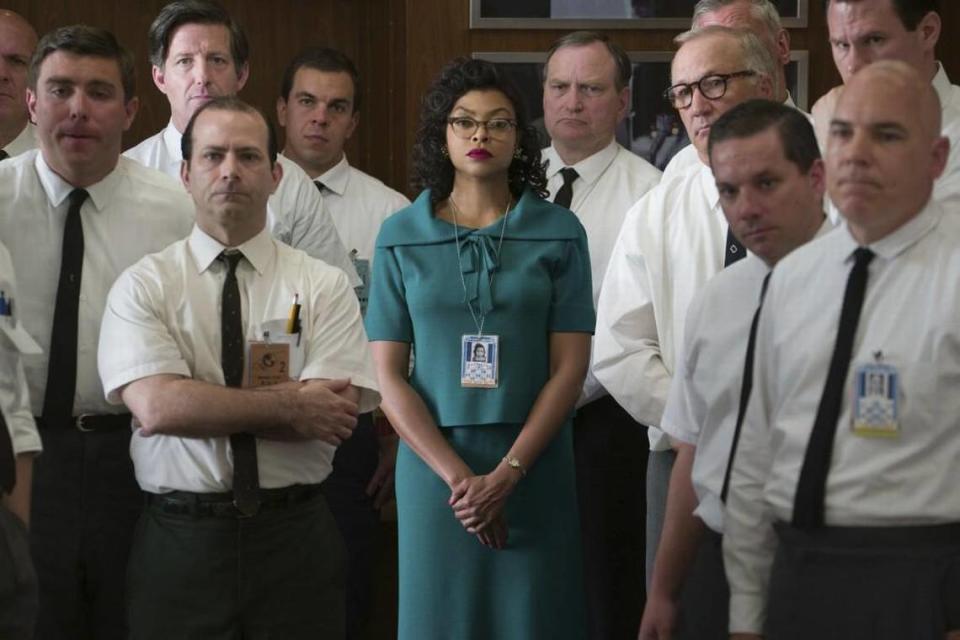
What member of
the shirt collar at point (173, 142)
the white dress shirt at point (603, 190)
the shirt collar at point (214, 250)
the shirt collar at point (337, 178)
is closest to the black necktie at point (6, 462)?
the shirt collar at point (214, 250)

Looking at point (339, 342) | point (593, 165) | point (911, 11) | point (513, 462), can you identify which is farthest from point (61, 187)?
point (911, 11)

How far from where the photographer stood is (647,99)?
5785 mm

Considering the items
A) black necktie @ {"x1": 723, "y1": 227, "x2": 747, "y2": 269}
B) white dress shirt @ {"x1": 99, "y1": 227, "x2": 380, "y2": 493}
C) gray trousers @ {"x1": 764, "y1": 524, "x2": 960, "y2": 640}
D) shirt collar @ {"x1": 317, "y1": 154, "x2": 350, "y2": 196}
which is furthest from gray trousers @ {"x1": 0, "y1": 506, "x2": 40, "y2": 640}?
shirt collar @ {"x1": 317, "y1": 154, "x2": 350, "y2": 196}

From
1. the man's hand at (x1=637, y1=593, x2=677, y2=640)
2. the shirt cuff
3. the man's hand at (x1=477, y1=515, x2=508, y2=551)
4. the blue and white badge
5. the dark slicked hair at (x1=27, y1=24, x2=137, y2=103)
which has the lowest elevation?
the man's hand at (x1=637, y1=593, x2=677, y2=640)

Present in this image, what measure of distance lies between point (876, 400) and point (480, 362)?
151 cm

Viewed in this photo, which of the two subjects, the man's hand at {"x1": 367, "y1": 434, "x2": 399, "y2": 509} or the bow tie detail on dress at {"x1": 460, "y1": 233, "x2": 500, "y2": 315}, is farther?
the man's hand at {"x1": 367, "y1": 434, "x2": 399, "y2": 509}

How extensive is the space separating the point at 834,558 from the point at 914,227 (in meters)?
0.54

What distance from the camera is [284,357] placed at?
11.0ft

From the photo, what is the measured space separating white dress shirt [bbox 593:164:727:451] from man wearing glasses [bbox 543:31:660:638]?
450 mm

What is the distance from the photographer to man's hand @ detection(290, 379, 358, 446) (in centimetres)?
325

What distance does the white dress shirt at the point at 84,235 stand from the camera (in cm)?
346

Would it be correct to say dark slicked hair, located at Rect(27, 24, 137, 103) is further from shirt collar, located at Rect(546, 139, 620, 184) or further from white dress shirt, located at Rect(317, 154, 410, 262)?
shirt collar, located at Rect(546, 139, 620, 184)

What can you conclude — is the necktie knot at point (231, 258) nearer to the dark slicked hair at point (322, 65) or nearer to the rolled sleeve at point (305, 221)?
the rolled sleeve at point (305, 221)

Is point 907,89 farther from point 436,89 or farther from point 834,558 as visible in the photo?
point 436,89
